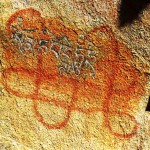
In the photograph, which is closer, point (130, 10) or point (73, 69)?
point (130, 10)

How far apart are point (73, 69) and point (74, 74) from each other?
0.09ft

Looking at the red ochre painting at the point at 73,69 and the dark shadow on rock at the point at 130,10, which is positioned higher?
the dark shadow on rock at the point at 130,10

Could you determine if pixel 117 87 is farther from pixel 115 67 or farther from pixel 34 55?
pixel 34 55

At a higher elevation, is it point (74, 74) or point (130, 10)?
point (130, 10)

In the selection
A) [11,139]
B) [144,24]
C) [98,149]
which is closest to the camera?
[144,24]

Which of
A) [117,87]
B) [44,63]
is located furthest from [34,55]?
[117,87]

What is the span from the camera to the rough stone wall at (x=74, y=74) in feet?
5.82

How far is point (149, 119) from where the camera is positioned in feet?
6.08

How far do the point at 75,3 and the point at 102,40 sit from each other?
237 millimetres

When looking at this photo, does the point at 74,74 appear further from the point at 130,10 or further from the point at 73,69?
the point at 130,10

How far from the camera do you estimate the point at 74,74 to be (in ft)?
6.19

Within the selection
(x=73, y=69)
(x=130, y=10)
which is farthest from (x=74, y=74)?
(x=130, y=10)

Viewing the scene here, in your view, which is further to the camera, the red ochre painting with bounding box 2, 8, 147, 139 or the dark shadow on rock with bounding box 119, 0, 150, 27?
the red ochre painting with bounding box 2, 8, 147, 139

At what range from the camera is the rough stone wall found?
177cm
